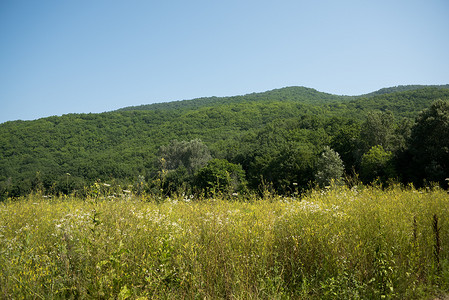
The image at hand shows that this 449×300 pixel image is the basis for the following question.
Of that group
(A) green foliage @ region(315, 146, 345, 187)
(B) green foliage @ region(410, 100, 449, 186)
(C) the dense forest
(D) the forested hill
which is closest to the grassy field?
(C) the dense forest

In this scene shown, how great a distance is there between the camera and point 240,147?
66.6 meters

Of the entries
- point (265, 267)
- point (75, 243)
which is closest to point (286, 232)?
point (265, 267)

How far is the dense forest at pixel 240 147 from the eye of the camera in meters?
22.8

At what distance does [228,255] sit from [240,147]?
63.1m

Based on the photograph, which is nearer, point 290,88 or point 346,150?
point 346,150

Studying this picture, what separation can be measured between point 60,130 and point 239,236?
104m

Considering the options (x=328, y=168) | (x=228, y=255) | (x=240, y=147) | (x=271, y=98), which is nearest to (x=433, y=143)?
(x=328, y=168)

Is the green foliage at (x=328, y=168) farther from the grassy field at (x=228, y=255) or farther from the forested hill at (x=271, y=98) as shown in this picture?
the forested hill at (x=271, y=98)

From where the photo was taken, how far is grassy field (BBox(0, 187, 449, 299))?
3.03 m

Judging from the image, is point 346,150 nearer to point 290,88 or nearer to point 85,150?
point 85,150

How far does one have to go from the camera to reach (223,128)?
320 feet

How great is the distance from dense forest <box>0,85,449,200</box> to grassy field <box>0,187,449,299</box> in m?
0.95

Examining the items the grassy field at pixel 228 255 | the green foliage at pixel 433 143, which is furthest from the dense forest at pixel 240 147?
the grassy field at pixel 228 255

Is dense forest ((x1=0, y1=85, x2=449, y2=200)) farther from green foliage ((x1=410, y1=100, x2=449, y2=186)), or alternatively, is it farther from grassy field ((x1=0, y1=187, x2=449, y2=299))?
grassy field ((x1=0, y1=187, x2=449, y2=299))
